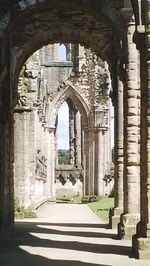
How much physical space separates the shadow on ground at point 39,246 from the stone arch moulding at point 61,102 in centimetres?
1961

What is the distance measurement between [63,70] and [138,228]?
26957 millimetres

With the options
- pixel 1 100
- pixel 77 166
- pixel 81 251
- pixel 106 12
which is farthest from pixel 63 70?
pixel 81 251

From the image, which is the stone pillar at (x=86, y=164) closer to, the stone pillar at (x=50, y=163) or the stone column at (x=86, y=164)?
the stone column at (x=86, y=164)

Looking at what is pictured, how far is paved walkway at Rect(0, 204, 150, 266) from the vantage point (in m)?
8.77

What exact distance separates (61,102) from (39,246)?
24.5m

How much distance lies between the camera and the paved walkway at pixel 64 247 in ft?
28.8

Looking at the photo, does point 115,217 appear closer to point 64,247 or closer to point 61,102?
point 64,247

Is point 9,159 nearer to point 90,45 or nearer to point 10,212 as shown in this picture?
point 10,212

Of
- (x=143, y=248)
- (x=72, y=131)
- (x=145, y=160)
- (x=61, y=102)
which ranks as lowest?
(x=143, y=248)

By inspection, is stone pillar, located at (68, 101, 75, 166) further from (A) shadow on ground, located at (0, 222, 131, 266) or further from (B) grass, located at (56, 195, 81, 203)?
(A) shadow on ground, located at (0, 222, 131, 266)

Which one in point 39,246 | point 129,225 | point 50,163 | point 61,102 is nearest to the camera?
point 39,246

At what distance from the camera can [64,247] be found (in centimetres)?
1074

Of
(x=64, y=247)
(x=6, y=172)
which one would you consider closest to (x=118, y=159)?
(x=6, y=172)

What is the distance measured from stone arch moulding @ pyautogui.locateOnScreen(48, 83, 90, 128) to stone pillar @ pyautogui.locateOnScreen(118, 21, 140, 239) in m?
22.5
